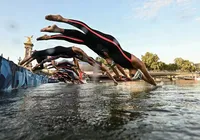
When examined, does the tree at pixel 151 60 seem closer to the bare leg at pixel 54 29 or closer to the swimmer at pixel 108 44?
the swimmer at pixel 108 44

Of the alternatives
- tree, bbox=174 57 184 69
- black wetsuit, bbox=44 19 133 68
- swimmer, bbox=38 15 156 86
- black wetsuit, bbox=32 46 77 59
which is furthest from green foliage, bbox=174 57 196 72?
black wetsuit, bbox=44 19 133 68

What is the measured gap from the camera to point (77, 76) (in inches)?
2559

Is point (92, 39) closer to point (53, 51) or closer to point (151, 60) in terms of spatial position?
point (53, 51)

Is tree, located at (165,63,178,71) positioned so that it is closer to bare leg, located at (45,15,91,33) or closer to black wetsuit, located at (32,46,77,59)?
black wetsuit, located at (32,46,77,59)

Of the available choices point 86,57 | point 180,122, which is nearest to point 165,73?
point 86,57

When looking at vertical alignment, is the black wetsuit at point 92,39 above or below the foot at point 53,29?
below

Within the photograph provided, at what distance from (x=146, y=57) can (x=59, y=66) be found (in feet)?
408

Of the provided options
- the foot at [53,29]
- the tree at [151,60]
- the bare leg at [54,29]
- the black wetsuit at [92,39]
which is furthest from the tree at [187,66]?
the foot at [53,29]

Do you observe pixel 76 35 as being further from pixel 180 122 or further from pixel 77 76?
pixel 77 76

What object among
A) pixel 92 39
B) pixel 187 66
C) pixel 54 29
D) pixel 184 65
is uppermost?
pixel 184 65

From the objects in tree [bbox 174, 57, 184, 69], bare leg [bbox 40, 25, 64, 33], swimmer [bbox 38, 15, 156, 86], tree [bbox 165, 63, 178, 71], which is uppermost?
tree [bbox 174, 57, 184, 69]

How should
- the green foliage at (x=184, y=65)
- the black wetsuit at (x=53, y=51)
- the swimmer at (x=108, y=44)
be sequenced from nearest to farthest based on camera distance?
the swimmer at (x=108, y=44) → the black wetsuit at (x=53, y=51) → the green foliage at (x=184, y=65)

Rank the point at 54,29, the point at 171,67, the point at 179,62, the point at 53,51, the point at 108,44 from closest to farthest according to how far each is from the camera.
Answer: the point at 54,29 → the point at 108,44 → the point at 53,51 → the point at 171,67 → the point at 179,62

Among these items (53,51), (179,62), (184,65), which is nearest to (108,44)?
(53,51)
